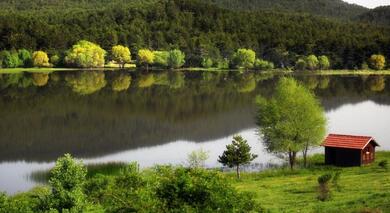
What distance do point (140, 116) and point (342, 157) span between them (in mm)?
40801

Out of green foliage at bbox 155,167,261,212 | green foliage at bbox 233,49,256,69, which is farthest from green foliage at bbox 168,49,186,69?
green foliage at bbox 155,167,261,212

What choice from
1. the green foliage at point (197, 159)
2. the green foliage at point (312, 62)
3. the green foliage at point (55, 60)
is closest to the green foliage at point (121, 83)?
the green foliage at point (55, 60)

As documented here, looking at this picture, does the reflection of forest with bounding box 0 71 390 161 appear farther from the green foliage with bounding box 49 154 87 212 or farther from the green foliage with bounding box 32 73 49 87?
the green foliage with bounding box 49 154 87 212

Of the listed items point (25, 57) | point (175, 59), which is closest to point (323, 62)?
point (175, 59)

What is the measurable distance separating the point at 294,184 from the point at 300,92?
12.5m

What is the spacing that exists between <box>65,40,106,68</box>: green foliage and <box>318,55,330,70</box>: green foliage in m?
63.2

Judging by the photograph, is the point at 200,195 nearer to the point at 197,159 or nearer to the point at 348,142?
the point at 348,142

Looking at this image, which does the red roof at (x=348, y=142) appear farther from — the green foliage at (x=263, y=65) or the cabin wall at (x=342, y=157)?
the green foliage at (x=263, y=65)

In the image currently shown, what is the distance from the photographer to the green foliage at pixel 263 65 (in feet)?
572

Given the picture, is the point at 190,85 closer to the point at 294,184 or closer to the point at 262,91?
the point at 262,91

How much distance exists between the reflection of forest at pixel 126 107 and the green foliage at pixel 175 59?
77.1ft

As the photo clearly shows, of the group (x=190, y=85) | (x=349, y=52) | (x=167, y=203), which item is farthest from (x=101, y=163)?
(x=349, y=52)

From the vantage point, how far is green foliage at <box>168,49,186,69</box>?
17300cm

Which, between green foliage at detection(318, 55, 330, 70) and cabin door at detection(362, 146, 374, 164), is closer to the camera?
cabin door at detection(362, 146, 374, 164)
